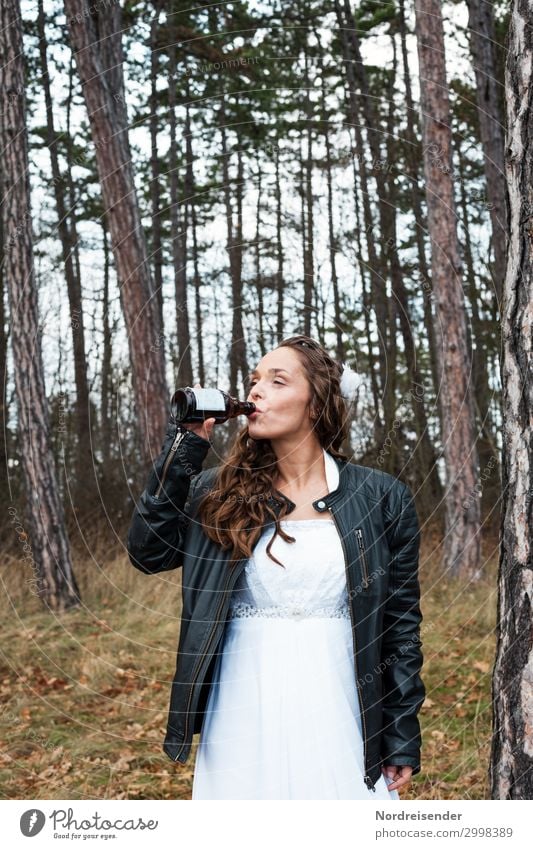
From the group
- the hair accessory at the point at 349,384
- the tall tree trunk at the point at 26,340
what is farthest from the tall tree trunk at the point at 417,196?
the hair accessory at the point at 349,384

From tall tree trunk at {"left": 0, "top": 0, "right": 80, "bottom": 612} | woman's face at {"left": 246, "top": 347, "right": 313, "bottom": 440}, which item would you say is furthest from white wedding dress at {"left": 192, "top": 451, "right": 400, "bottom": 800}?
tall tree trunk at {"left": 0, "top": 0, "right": 80, "bottom": 612}

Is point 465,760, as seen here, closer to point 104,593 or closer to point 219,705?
point 219,705

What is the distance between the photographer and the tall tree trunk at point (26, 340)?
8.12 meters

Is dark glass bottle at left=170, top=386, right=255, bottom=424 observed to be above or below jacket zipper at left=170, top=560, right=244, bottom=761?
above

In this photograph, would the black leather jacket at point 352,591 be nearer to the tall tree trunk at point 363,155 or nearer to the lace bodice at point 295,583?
the lace bodice at point 295,583

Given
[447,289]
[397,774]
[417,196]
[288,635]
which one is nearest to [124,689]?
[397,774]

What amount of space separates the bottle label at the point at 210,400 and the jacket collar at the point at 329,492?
1.12 ft

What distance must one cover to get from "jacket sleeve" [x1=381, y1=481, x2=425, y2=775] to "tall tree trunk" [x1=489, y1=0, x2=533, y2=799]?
0.26m

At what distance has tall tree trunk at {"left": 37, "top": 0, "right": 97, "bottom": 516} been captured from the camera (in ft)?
36.6

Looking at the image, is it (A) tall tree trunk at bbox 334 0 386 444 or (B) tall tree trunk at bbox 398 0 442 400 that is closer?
(A) tall tree trunk at bbox 334 0 386 444

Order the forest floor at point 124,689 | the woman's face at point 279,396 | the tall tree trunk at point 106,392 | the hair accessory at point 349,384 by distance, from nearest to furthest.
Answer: the woman's face at point 279,396, the hair accessory at point 349,384, the forest floor at point 124,689, the tall tree trunk at point 106,392

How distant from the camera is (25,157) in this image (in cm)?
823

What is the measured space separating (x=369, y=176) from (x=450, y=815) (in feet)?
Answer: 38.1

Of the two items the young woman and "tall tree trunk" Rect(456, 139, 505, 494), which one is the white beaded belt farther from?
"tall tree trunk" Rect(456, 139, 505, 494)
